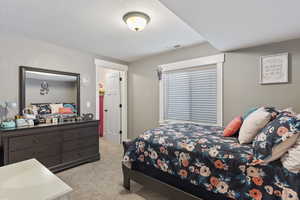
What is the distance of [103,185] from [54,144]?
44.2 inches

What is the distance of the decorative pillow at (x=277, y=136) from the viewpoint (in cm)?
114

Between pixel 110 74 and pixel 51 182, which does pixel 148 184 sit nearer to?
pixel 51 182

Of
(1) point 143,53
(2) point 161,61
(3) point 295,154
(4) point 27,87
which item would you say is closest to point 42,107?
(4) point 27,87

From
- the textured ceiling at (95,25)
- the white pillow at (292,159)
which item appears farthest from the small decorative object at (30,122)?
the white pillow at (292,159)

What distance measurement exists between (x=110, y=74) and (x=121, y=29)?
97.1 inches

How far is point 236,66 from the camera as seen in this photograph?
8.97 feet

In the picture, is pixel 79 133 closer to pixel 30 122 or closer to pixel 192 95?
pixel 30 122

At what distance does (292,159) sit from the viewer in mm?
1110

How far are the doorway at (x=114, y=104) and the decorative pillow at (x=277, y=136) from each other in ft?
11.9

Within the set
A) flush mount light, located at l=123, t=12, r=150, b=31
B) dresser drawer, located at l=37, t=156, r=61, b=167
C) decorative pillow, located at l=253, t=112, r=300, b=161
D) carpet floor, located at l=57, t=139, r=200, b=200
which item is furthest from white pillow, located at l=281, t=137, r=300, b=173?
dresser drawer, located at l=37, t=156, r=61, b=167

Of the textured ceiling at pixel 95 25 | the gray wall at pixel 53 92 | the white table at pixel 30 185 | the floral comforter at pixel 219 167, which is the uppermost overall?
the textured ceiling at pixel 95 25

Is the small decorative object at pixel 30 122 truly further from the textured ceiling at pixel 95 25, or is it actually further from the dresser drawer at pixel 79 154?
the textured ceiling at pixel 95 25

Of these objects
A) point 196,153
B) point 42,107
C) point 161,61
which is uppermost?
point 161,61

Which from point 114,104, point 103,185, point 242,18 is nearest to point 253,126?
point 242,18
